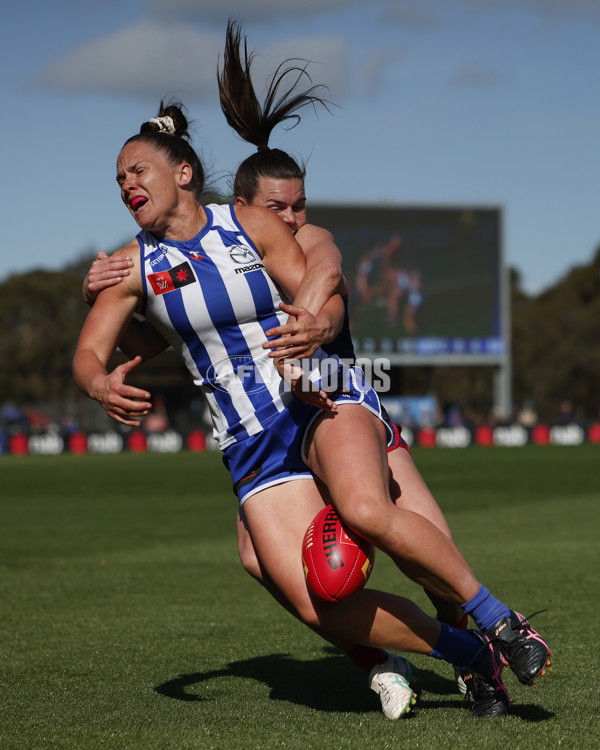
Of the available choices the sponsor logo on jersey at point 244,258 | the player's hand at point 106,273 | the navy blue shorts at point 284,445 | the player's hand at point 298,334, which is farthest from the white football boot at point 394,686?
the player's hand at point 106,273

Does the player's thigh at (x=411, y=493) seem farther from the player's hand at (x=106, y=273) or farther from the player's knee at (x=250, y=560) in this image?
the player's hand at (x=106, y=273)

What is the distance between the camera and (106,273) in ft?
14.5

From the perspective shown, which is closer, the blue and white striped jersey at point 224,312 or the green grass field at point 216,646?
the green grass field at point 216,646

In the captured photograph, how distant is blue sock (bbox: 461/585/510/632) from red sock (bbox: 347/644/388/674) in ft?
2.09

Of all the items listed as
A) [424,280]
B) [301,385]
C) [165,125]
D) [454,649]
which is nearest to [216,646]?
[454,649]

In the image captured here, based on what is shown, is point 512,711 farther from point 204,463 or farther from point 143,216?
point 204,463

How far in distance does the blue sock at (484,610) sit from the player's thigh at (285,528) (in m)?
0.68

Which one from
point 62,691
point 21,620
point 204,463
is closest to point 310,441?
point 62,691

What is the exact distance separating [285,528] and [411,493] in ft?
2.03

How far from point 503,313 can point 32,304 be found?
128ft

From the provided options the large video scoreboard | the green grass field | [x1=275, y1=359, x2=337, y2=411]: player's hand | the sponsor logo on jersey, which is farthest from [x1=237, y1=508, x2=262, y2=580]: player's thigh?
the large video scoreboard

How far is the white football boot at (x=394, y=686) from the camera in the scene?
4262mm

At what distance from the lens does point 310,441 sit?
428 cm

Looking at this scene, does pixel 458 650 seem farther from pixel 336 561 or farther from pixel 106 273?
pixel 106 273
